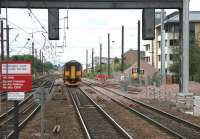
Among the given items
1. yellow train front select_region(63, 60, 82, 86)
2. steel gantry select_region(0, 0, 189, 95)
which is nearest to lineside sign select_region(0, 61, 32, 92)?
steel gantry select_region(0, 0, 189, 95)

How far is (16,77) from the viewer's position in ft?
38.3

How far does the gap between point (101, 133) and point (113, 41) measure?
8349 centimetres

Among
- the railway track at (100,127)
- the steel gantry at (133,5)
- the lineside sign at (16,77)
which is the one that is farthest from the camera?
the steel gantry at (133,5)

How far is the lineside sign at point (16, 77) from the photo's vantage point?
1162 centimetres

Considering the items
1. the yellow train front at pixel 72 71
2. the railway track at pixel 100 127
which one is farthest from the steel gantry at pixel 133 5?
the yellow train front at pixel 72 71

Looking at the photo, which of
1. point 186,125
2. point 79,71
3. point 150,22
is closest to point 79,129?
point 186,125

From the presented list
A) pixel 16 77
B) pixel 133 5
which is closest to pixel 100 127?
pixel 16 77

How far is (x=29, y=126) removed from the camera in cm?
1877

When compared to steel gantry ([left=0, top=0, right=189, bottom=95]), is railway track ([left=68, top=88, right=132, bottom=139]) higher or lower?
lower

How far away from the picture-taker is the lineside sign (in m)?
11.6

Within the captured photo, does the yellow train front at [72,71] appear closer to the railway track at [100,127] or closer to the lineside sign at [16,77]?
the railway track at [100,127]

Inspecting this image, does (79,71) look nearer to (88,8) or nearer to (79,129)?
(88,8)

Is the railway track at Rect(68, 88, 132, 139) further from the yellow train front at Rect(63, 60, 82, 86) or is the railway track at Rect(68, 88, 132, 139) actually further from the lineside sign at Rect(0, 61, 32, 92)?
the yellow train front at Rect(63, 60, 82, 86)

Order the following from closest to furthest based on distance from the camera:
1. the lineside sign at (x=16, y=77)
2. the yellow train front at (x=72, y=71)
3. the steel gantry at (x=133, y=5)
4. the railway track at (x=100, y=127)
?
the lineside sign at (x=16, y=77) < the railway track at (x=100, y=127) < the steel gantry at (x=133, y=5) < the yellow train front at (x=72, y=71)
